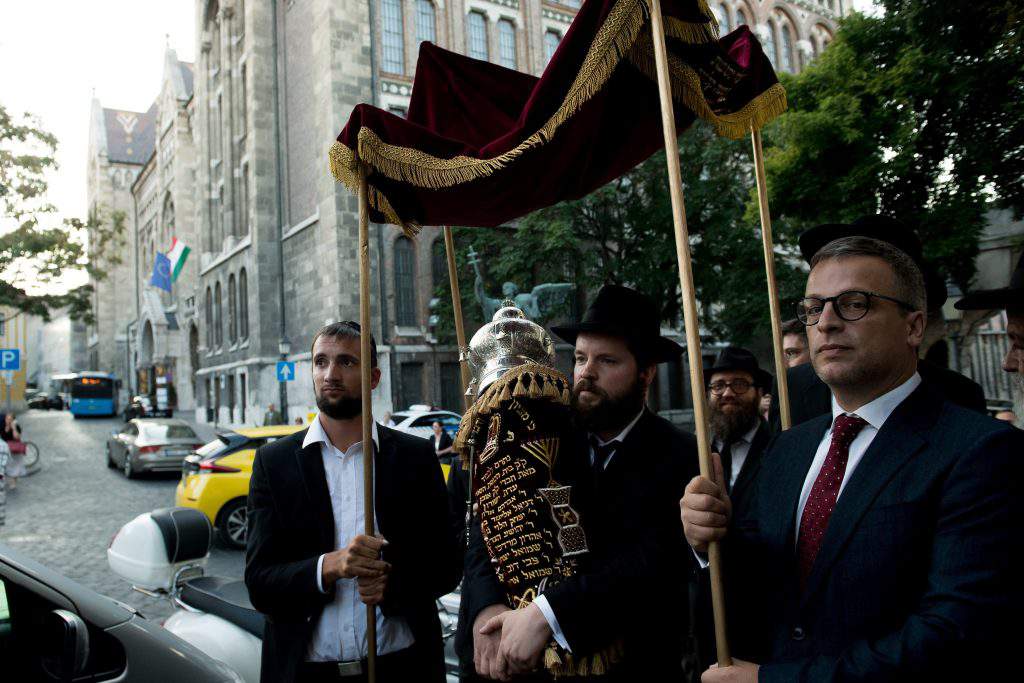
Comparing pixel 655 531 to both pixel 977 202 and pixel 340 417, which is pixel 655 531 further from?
pixel 977 202

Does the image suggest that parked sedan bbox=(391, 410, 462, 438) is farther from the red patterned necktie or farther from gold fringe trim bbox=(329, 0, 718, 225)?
the red patterned necktie

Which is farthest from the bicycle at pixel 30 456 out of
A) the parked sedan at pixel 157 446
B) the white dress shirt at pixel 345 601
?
the white dress shirt at pixel 345 601

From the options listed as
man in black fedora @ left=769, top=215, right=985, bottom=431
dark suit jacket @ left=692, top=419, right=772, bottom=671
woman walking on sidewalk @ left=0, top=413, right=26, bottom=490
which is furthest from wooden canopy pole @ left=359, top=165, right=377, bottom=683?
woman walking on sidewalk @ left=0, top=413, right=26, bottom=490

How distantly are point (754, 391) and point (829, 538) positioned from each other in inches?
115

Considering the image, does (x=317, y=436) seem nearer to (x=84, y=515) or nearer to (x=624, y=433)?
(x=624, y=433)

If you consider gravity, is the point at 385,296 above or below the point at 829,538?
above

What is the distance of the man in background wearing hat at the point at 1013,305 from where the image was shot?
2.38 meters

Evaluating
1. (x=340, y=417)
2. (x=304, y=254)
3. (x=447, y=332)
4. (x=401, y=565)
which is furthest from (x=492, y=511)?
(x=304, y=254)

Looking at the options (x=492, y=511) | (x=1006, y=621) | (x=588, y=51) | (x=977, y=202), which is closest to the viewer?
(x=1006, y=621)

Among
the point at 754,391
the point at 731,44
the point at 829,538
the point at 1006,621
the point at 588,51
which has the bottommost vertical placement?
the point at 1006,621

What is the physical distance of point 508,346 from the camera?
10.1 feet

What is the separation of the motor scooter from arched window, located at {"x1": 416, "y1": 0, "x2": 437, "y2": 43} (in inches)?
1069

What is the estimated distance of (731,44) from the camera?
2.95 meters

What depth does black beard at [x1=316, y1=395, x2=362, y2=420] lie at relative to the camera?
2951mm
